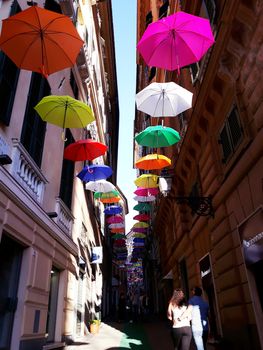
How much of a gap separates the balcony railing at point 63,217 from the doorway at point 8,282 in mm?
2726

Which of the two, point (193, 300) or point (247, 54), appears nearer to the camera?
point (247, 54)

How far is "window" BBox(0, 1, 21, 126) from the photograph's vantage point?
6.70 m

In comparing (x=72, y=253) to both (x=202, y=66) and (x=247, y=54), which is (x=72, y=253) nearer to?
(x=202, y=66)

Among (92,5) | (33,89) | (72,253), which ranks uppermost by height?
(92,5)

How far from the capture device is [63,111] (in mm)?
8375

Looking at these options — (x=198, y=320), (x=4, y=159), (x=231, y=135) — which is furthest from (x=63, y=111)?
(x=198, y=320)

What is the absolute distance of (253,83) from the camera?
23.0ft

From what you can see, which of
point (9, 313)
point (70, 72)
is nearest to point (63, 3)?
point (70, 72)

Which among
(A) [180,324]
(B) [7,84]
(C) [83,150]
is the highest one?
(C) [83,150]

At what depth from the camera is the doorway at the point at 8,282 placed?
22.3ft

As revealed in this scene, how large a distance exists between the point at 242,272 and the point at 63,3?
1176 centimetres

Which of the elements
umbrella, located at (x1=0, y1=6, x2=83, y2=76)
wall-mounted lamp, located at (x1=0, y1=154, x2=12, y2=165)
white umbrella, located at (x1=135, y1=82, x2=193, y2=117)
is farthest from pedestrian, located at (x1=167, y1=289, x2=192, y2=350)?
umbrella, located at (x1=0, y1=6, x2=83, y2=76)

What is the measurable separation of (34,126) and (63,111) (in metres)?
1.09

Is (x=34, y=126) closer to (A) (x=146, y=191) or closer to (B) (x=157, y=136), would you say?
(B) (x=157, y=136)
